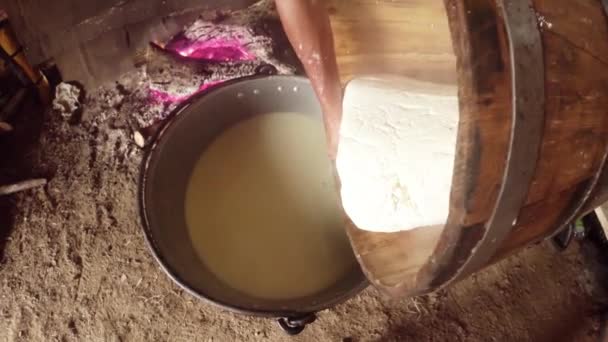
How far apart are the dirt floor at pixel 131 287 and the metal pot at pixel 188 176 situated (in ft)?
0.82

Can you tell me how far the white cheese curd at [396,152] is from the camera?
84 centimetres

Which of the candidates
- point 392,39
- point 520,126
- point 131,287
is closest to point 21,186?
point 131,287

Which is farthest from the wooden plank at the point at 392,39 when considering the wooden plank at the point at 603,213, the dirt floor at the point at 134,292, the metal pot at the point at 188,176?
the dirt floor at the point at 134,292

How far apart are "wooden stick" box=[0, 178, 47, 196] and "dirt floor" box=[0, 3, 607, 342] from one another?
0.02 m

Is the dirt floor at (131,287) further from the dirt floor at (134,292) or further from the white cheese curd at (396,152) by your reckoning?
the white cheese curd at (396,152)

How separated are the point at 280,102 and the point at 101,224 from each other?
54cm

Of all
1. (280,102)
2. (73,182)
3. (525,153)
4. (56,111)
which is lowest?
(73,182)

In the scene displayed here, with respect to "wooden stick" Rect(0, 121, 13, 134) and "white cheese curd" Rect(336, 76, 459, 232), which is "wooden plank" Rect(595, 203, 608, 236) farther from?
"wooden stick" Rect(0, 121, 13, 134)

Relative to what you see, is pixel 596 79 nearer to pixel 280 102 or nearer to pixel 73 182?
pixel 280 102

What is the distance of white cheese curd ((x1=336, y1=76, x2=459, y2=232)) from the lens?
2.77 feet

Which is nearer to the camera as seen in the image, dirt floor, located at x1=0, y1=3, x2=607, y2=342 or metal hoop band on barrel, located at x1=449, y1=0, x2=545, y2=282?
metal hoop band on barrel, located at x1=449, y1=0, x2=545, y2=282

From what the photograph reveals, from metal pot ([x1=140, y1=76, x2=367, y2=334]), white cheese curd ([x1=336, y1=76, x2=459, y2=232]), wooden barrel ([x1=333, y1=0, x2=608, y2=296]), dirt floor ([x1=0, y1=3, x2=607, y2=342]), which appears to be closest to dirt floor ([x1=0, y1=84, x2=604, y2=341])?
dirt floor ([x1=0, y1=3, x2=607, y2=342])

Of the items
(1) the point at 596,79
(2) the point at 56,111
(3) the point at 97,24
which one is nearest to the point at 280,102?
(3) the point at 97,24

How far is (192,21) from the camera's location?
1.55 meters
